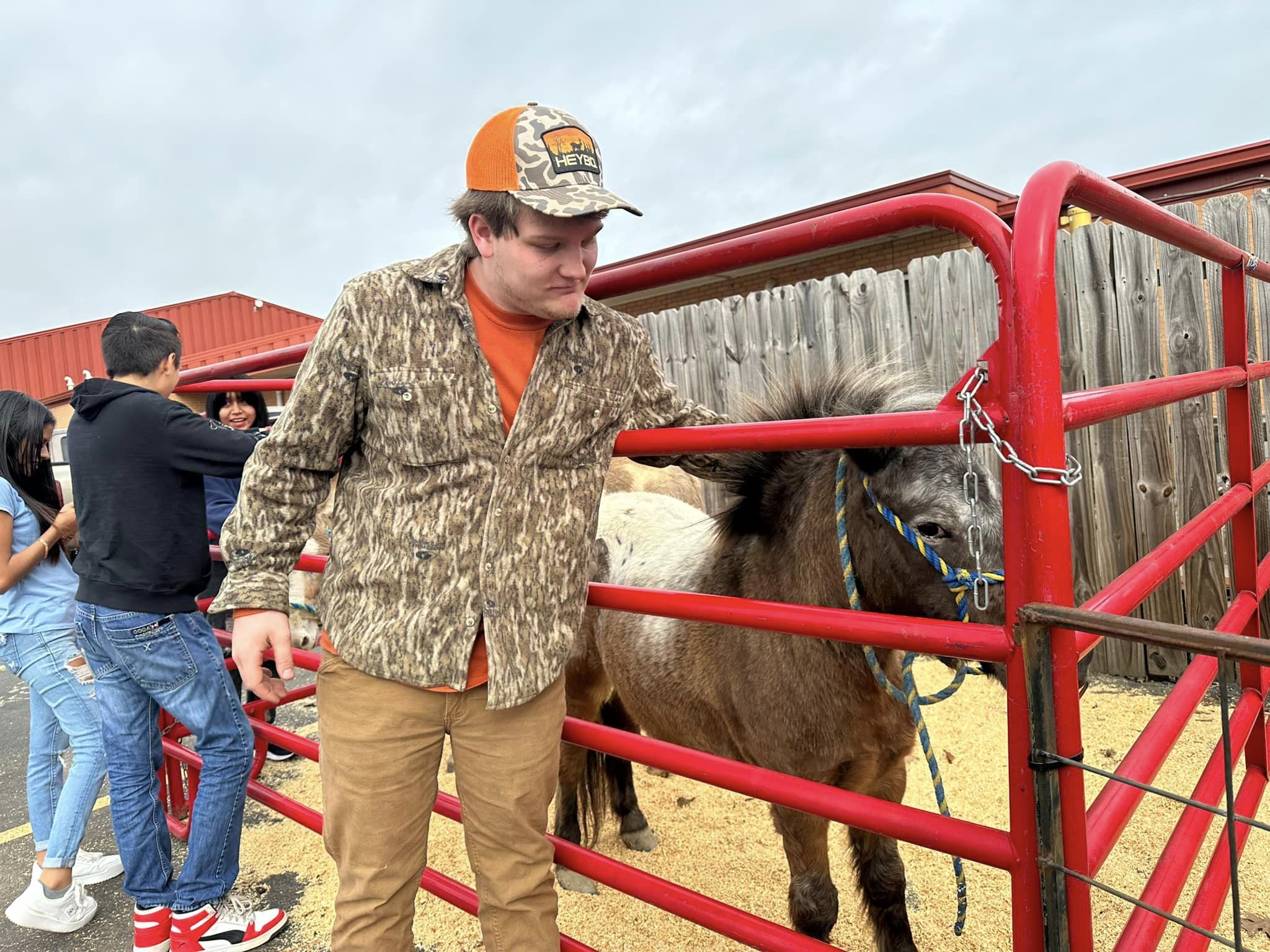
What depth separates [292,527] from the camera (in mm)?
1568

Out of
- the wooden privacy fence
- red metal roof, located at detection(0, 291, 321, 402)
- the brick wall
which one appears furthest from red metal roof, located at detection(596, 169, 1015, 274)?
red metal roof, located at detection(0, 291, 321, 402)

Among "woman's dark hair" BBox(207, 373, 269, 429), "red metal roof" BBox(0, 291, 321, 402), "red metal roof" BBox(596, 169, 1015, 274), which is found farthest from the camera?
"red metal roof" BBox(0, 291, 321, 402)

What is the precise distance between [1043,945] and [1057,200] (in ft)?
3.68

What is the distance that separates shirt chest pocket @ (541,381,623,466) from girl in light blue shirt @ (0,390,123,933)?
2510 millimetres

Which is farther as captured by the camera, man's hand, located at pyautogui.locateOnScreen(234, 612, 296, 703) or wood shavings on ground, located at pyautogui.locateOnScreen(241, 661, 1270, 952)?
wood shavings on ground, located at pyautogui.locateOnScreen(241, 661, 1270, 952)

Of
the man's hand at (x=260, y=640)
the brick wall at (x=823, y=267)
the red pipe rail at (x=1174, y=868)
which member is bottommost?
the red pipe rail at (x=1174, y=868)

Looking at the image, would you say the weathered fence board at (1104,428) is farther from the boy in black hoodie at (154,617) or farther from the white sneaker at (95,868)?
the white sneaker at (95,868)

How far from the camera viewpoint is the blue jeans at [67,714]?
297cm

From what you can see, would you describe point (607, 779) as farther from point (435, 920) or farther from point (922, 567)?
point (922, 567)

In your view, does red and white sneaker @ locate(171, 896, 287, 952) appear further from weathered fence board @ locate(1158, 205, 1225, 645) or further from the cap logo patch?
weathered fence board @ locate(1158, 205, 1225, 645)

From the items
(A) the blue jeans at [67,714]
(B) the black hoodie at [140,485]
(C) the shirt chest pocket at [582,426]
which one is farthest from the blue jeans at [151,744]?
(C) the shirt chest pocket at [582,426]

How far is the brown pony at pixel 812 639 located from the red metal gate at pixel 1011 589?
434mm

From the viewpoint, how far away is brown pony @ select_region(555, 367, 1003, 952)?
1.81 m

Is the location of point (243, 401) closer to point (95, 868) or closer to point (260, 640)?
point (95, 868)
